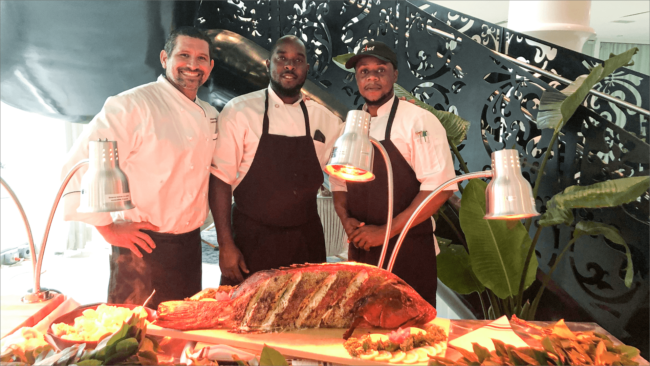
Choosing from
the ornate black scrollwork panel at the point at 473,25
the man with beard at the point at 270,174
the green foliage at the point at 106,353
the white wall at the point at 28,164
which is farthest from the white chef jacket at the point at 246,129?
the white wall at the point at 28,164

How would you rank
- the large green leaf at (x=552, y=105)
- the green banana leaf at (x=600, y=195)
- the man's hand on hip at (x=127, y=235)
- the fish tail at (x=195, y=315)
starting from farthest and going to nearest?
the large green leaf at (x=552, y=105), the green banana leaf at (x=600, y=195), the man's hand on hip at (x=127, y=235), the fish tail at (x=195, y=315)

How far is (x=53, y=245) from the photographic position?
16.9ft

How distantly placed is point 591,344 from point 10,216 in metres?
5.32

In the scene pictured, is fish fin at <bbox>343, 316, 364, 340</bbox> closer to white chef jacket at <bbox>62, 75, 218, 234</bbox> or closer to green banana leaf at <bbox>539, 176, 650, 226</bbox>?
white chef jacket at <bbox>62, 75, 218, 234</bbox>

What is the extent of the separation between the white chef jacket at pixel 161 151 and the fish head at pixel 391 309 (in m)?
1.15

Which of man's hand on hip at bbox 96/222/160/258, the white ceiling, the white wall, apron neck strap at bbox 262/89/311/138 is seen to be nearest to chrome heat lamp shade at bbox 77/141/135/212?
man's hand on hip at bbox 96/222/160/258

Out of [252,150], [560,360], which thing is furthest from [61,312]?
[560,360]

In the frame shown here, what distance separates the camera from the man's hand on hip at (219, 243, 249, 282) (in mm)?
2202

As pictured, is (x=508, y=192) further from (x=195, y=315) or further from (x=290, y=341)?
(x=195, y=315)

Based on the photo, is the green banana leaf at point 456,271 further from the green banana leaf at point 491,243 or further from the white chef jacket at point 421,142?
the white chef jacket at point 421,142

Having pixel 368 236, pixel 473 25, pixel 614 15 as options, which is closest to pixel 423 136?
pixel 368 236

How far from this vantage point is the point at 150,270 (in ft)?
6.97

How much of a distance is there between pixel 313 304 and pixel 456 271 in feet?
4.81

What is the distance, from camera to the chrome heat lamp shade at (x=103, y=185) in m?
1.06
